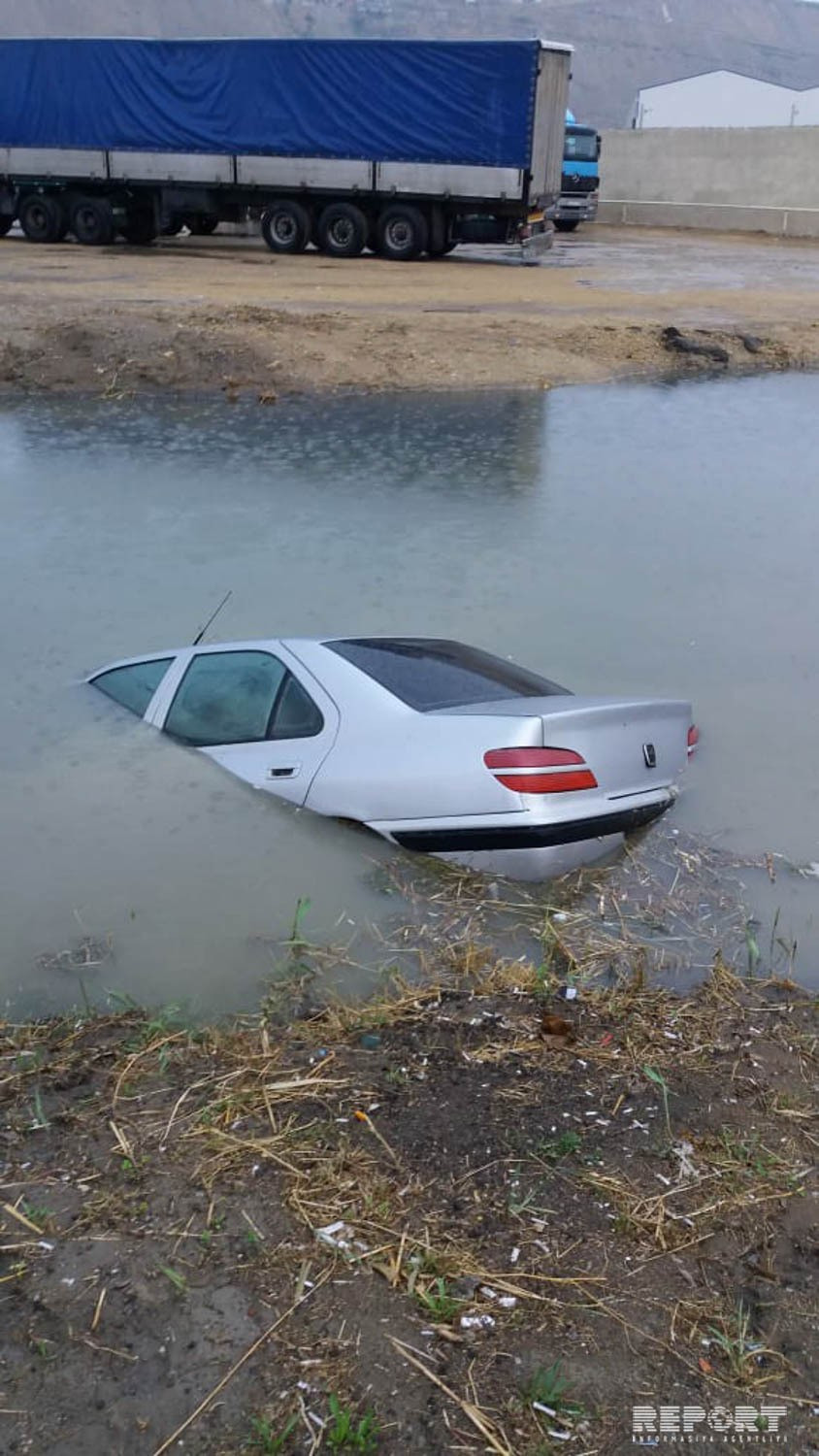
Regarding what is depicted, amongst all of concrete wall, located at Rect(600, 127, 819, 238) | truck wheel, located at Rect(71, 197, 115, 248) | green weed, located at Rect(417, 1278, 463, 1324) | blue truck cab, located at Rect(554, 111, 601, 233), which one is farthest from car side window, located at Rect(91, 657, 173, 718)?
concrete wall, located at Rect(600, 127, 819, 238)

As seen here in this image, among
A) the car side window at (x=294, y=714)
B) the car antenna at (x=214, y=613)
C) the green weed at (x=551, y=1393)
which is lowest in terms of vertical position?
the car antenna at (x=214, y=613)

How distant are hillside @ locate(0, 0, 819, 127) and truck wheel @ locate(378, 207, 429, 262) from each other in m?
121

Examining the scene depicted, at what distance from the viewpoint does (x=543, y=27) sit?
183m

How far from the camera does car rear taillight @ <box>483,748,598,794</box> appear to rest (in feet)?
19.0

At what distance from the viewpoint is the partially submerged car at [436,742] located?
5879 millimetres

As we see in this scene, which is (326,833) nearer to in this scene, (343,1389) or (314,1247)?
(314,1247)

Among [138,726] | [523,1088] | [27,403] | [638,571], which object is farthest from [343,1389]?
[27,403]

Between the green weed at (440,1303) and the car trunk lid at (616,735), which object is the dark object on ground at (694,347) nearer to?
the car trunk lid at (616,735)

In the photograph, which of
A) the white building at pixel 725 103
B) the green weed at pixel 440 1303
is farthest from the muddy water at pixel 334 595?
the white building at pixel 725 103

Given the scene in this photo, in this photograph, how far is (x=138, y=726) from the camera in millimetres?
7566

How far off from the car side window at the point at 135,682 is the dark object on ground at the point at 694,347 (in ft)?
49.6

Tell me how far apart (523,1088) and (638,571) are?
745 centimetres

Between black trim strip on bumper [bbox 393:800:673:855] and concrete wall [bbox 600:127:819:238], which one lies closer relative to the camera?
black trim strip on bumper [bbox 393:800:673:855]

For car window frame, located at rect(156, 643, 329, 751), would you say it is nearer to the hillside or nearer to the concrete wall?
the concrete wall
